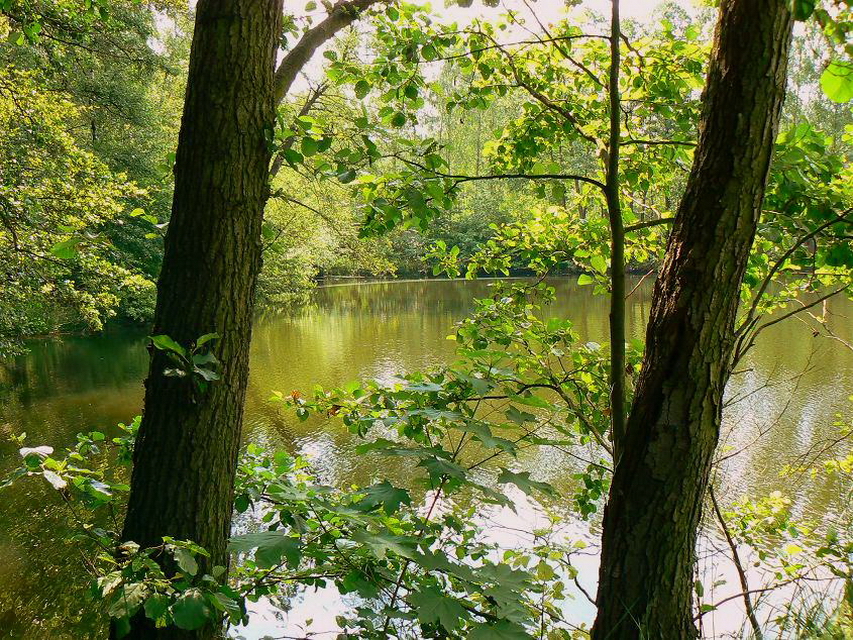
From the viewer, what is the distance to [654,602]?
4.65 ft

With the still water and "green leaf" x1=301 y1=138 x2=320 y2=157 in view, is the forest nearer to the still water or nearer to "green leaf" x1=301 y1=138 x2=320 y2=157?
"green leaf" x1=301 y1=138 x2=320 y2=157

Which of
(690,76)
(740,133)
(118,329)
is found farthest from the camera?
(118,329)

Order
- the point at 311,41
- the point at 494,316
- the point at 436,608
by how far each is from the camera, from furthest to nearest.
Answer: the point at 494,316 < the point at 311,41 < the point at 436,608

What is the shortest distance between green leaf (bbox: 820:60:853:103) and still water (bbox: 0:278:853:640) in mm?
754

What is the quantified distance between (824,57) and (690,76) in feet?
4.22

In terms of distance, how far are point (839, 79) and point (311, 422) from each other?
8293 millimetres

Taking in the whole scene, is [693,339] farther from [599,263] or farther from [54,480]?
[54,480]

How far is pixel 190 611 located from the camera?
43.3 inches

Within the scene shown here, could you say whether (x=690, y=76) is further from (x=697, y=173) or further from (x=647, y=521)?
(x=647, y=521)

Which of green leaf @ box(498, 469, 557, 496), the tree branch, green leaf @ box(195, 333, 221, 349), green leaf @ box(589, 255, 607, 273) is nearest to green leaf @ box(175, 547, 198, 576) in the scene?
green leaf @ box(195, 333, 221, 349)

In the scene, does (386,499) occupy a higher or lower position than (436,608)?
higher

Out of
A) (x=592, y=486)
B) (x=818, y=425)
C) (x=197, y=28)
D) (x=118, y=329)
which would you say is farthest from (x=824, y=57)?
(x=118, y=329)

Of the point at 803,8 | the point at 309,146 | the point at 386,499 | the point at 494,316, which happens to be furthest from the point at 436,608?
the point at 494,316

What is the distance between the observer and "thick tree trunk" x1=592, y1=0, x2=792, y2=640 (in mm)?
1306
